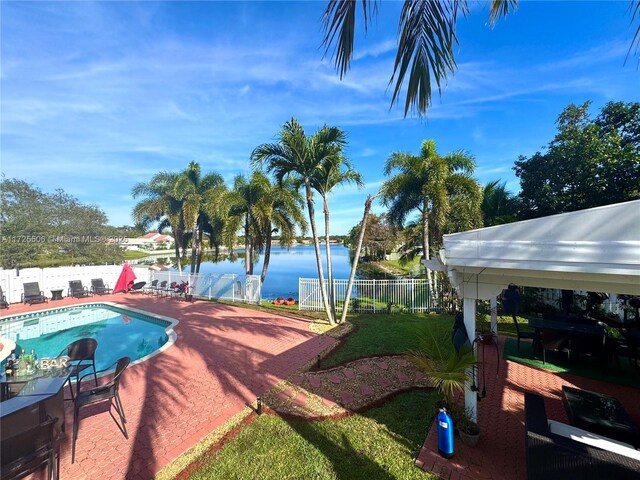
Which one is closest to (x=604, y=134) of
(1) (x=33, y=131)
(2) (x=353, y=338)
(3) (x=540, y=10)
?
(3) (x=540, y=10)

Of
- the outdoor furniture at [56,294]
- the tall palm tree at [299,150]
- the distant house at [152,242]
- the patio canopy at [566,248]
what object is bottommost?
the outdoor furniture at [56,294]

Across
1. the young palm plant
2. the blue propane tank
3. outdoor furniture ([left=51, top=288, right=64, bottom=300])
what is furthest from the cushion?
outdoor furniture ([left=51, top=288, right=64, bottom=300])

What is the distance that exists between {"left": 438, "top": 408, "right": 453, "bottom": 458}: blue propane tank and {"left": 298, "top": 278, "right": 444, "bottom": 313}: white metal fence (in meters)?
9.08

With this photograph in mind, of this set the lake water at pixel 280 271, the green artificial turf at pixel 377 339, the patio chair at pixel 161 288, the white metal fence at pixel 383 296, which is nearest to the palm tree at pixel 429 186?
the white metal fence at pixel 383 296

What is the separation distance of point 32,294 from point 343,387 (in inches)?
740

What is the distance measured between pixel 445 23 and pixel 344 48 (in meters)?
0.74

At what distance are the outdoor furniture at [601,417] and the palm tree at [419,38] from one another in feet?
14.6

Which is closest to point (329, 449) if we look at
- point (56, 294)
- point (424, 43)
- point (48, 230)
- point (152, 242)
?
point (424, 43)

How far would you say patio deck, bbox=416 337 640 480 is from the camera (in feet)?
11.3

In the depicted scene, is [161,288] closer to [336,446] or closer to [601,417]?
[336,446]

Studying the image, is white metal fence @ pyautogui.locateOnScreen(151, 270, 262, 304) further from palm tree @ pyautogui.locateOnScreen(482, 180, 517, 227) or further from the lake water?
palm tree @ pyautogui.locateOnScreen(482, 180, 517, 227)

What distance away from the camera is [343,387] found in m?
5.68

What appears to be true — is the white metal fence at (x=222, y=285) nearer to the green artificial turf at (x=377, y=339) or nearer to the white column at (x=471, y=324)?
the green artificial turf at (x=377, y=339)

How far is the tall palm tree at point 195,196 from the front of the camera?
17984mm
